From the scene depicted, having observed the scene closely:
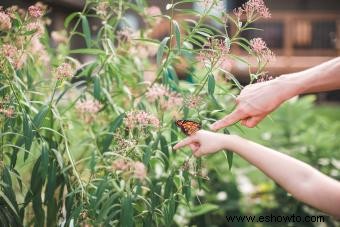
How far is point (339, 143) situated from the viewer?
405cm

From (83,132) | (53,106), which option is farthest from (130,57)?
(53,106)

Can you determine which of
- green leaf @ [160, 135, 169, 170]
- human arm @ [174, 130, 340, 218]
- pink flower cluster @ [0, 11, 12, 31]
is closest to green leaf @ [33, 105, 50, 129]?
pink flower cluster @ [0, 11, 12, 31]

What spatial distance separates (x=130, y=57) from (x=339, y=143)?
193 centimetres

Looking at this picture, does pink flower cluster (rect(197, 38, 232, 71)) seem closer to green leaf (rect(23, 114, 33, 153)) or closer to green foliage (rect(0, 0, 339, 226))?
green foliage (rect(0, 0, 339, 226))

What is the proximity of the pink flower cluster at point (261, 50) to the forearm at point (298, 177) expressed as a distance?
47cm

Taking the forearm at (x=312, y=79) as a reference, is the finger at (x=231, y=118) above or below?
below

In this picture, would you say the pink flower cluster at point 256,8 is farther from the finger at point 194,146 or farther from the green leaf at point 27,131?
the green leaf at point 27,131

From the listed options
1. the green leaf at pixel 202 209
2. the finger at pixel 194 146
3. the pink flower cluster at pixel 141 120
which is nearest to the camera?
the finger at pixel 194 146

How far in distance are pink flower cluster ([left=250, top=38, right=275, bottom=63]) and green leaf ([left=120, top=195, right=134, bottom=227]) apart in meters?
0.65

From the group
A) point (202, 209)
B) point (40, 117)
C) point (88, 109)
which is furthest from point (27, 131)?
point (202, 209)

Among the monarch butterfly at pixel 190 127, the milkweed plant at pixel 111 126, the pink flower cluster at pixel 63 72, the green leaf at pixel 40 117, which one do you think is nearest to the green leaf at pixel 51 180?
the milkweed plant at pixel 111 126

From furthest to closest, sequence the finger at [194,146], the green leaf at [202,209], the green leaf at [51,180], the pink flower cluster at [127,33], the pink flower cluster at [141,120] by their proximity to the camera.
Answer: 1. the green leaf at [202,209]
2. the pink flower cluster at [127,33]
3. the green leaf at [51,180]
4. the pink flower cluster at [141,120]
5. the finger at [194,146]

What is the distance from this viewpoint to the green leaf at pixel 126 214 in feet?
6.19

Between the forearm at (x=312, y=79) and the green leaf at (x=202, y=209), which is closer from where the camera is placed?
the forearm at (x=312, y=79)
